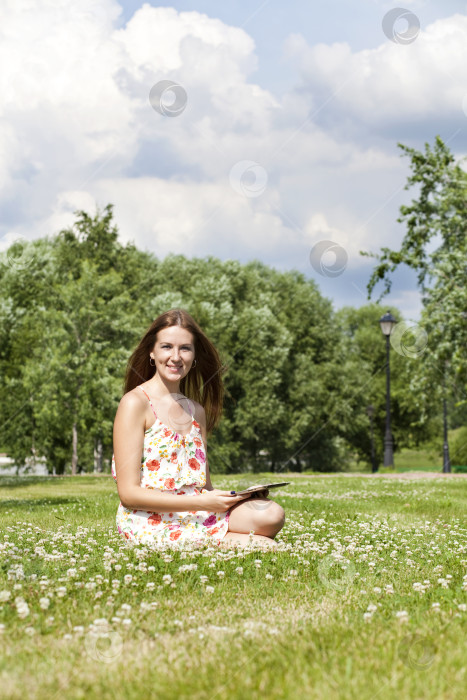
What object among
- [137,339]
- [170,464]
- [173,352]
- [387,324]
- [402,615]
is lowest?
[402,615]

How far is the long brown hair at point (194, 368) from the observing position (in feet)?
22.2

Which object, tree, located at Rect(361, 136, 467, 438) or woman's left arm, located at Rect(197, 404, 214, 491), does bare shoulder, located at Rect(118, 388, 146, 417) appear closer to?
woman's left arm, located at Rect(197, 404, 214, 491)

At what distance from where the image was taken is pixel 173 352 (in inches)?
260

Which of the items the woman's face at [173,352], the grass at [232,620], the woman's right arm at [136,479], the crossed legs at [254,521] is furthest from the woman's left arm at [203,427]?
the grass at [232,620]

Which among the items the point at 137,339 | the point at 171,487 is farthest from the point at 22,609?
the point at 137,339

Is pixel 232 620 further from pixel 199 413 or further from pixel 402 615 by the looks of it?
pixel 199 413

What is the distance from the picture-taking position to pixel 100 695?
2.91 m

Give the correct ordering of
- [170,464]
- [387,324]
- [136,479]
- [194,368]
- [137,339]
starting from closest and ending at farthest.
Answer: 1. [136,479]
2. [170,464]
3. [194,368]
4. [387,324]
5. [137,339]

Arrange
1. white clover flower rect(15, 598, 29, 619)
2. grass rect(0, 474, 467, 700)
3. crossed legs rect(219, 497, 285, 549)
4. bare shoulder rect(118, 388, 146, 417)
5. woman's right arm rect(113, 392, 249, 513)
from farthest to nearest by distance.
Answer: crossed legs rect(219, 497, 285, 549), bare shoulder rect(118, 388, 146, 417), woman's right arm rect(113, 392, 249, 513), white clover flower rect(15, 598, 29, 619), grass rect(0, 474, 467, 700)

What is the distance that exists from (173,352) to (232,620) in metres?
3.01

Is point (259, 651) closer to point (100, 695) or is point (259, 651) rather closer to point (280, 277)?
point (100, 695)

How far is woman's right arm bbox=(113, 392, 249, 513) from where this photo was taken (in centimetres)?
606

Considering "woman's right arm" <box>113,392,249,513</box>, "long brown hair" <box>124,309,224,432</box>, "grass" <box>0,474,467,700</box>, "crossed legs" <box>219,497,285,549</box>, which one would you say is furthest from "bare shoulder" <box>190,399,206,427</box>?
"grass" <box>0,474,467,700</box>

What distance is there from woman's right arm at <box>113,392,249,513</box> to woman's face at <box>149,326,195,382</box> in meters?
0.42
